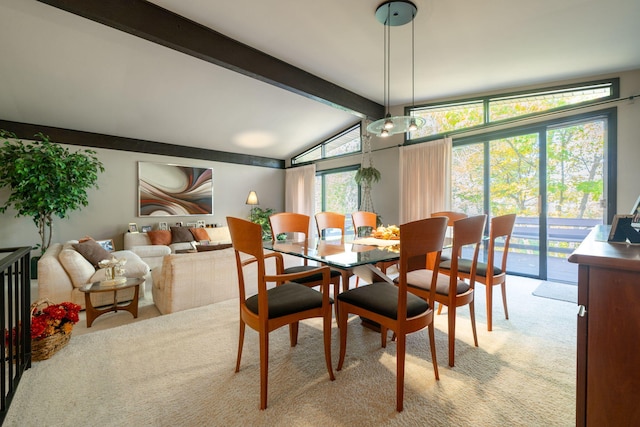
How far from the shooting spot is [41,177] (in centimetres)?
382

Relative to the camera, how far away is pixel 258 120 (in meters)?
5.33

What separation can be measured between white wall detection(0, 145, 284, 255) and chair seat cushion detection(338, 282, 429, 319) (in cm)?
531

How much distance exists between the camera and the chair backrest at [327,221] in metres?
3.18

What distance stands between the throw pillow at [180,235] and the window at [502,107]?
4.64 metres

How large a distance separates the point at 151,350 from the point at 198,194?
463 centimetres

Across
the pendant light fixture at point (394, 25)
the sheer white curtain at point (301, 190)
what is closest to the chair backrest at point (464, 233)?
the pendant light fixture at point (394, 25)

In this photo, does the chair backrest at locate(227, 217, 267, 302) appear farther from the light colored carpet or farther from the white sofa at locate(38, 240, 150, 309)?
the white sofa at locate(38, 240, 150, 309)

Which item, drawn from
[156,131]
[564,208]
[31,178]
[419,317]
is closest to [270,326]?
[419,317]

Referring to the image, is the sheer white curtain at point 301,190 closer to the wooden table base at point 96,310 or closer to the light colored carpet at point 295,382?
the wooden table base at point 96,310

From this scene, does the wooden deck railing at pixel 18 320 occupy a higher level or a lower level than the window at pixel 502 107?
lower

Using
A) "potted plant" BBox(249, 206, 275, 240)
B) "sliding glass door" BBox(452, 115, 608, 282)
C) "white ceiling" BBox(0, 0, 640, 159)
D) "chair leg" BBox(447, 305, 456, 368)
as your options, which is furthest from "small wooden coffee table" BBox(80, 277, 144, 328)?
"sliding glass door" BBox(452, 115, 608, 282)

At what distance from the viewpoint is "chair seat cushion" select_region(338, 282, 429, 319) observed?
1.53 meters

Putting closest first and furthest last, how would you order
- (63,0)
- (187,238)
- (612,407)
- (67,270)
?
(612,407), (63,0), (67,270), (187,238)

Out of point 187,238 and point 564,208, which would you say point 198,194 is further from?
point 564,208
